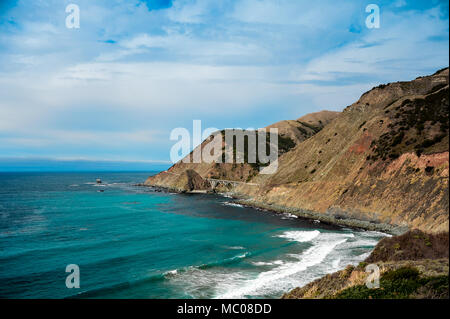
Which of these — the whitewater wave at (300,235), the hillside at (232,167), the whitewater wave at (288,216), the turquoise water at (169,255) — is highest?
the hillside at (232,167)

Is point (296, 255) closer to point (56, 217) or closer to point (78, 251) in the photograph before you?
point (78, 251)

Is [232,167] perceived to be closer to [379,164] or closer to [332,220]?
[332,220]

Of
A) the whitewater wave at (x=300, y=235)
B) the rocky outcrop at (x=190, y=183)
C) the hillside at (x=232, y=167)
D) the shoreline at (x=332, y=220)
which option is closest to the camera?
the whitewater wave at (x=300, y=235)

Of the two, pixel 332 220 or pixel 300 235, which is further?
pixel 332 220

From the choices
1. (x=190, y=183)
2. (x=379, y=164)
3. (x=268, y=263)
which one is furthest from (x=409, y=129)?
(x=190, y=183)

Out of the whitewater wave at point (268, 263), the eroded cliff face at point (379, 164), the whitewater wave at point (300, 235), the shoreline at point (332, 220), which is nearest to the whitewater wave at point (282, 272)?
the whitewater wave at point (268, 263)

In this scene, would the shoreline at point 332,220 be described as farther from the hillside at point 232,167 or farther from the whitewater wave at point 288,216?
the hillside at point 232,167

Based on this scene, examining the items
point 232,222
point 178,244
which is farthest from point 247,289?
point 232,222
